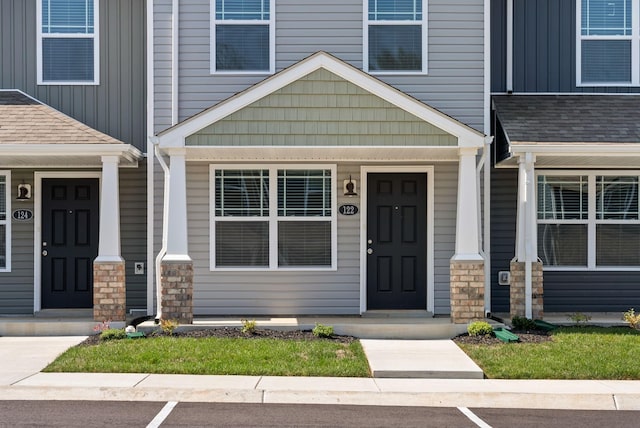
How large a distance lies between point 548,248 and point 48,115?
871 cm

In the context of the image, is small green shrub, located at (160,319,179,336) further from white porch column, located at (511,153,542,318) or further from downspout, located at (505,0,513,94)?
downspout, located at (505,0,513,94)

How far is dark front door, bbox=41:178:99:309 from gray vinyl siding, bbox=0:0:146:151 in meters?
1.18

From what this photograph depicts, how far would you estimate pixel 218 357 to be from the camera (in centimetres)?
867

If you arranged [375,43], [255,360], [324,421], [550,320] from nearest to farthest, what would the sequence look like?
1. [324,421]
2. [255,360]
3. [550,320]
4. [375,43]

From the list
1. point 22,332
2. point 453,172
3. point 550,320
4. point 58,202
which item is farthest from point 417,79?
point 22,332

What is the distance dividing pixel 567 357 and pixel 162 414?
5.06 m

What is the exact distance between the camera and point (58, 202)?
39.2ft

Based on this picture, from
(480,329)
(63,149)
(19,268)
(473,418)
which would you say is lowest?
(473,418)

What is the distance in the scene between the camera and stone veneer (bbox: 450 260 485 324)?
10.3 m

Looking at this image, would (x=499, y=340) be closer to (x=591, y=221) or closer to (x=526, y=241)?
(x=526, y=241)

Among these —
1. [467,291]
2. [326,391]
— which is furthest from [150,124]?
[326,391]

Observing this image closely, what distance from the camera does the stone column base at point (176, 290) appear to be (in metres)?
10.2

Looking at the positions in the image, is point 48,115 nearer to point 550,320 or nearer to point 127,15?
point 127,15

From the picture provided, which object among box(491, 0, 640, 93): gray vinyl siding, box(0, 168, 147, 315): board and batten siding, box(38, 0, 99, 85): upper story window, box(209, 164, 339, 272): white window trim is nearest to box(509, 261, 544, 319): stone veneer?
box(209, 164, 339, 272): white window trim
